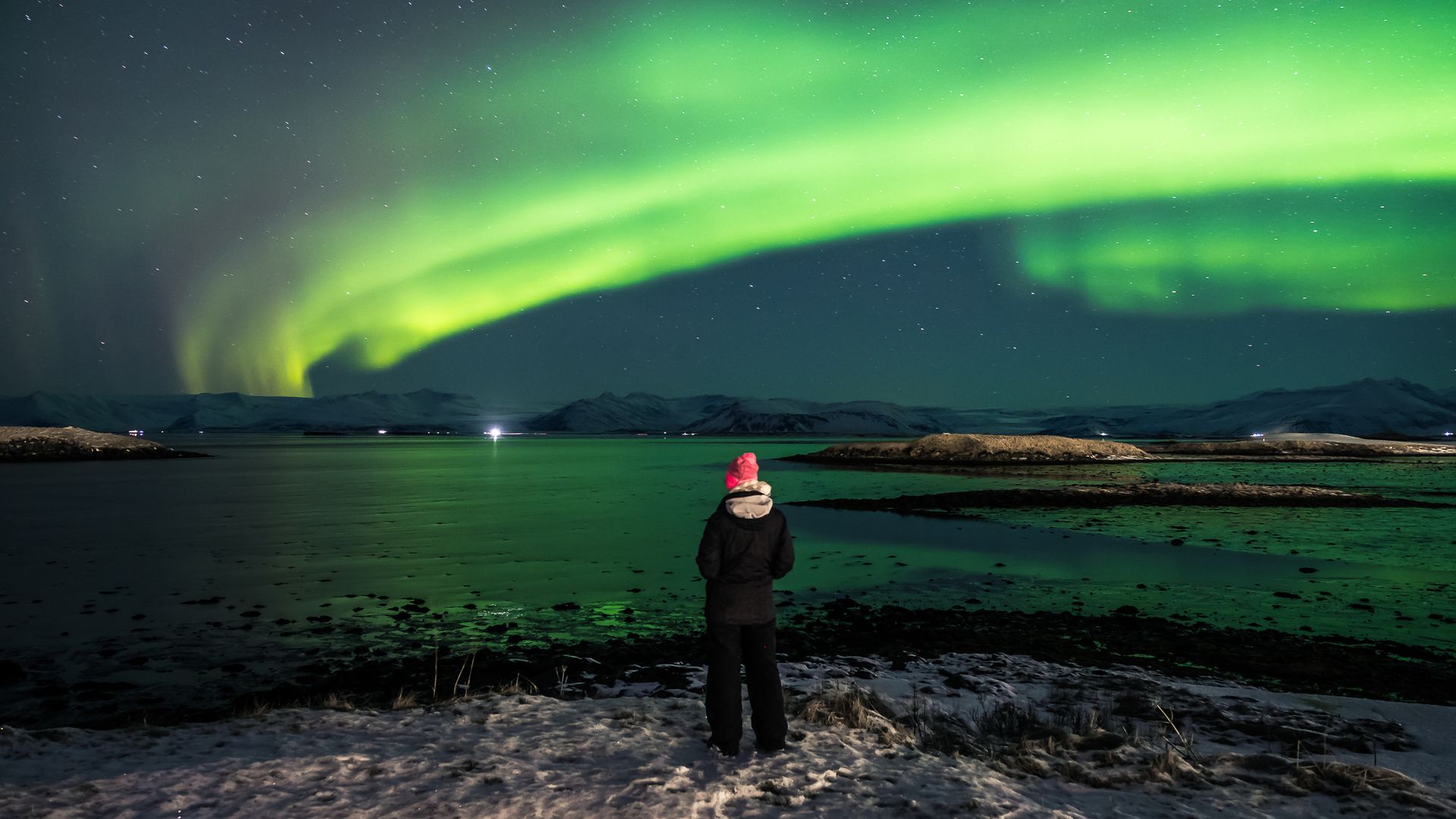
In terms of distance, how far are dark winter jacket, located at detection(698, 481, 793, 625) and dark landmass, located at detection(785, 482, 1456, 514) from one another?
2611 centimetres

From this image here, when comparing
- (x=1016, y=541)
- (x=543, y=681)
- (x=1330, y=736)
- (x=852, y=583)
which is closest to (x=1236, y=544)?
(x=1016, y=541)

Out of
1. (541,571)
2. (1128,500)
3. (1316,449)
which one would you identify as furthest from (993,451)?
(541,571)

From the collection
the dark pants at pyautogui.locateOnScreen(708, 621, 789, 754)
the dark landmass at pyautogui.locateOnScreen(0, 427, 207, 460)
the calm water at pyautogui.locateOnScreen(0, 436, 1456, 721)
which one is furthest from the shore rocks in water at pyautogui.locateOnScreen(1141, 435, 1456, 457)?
the dark landmass at pyautogui.locateOnScreen(0, 427, 207, 460)

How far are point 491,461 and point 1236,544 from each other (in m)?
82.2

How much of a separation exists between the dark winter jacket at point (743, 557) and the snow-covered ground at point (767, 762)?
4.59 feet

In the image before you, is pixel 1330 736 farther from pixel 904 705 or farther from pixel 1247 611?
pixel 1247 611

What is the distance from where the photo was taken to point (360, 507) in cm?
3609

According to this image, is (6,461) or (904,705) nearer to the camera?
(904,705)

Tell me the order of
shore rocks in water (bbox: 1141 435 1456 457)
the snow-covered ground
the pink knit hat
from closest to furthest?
the snow-covered ground → the pink knit hat → shore rocks in water (bbox: 1141 435 1456 457)

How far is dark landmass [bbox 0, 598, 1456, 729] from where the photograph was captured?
9.52 meters

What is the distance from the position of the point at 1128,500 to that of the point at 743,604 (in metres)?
34.1

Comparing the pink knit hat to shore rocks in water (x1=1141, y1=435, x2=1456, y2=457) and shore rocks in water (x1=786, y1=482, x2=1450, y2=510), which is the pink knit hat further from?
shore rocks in water (x1=1141, y1=435, x2=1456, y2=457)

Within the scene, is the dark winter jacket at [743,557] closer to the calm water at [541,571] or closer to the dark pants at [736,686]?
the dark pants at [736,686]

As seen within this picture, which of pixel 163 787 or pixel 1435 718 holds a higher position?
pixel 163 787
